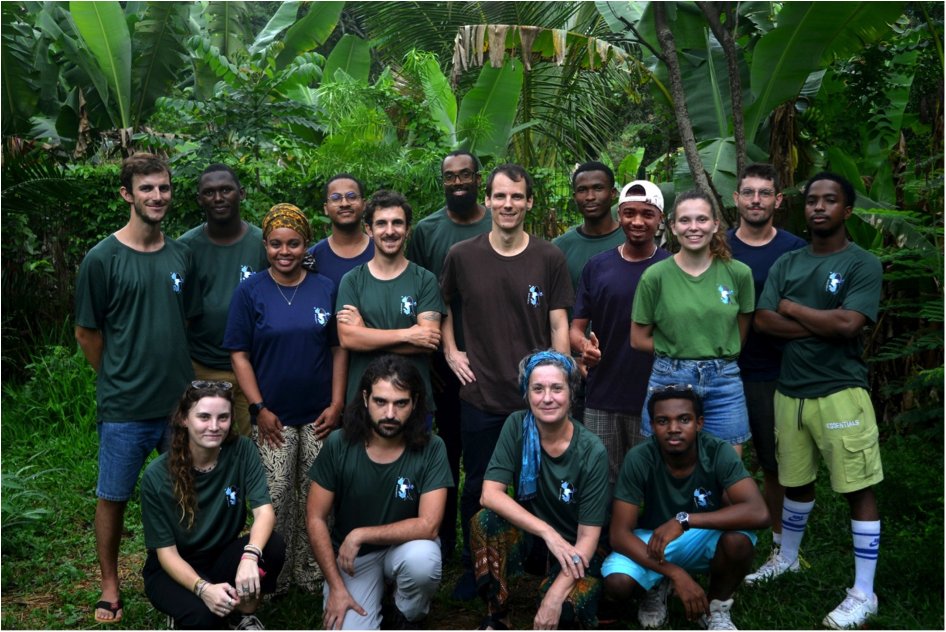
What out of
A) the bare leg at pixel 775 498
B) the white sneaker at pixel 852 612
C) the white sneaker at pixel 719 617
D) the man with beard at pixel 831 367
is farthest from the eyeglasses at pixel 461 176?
the white sneaker at pixel 852 612

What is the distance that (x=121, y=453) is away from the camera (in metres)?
4.62

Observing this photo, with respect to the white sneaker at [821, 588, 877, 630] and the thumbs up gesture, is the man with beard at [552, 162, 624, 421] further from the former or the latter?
the white sneaker at [821, 588, 877, 630]

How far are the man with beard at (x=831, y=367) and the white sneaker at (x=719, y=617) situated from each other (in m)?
0.51

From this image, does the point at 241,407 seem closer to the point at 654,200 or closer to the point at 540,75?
the point at 654,200

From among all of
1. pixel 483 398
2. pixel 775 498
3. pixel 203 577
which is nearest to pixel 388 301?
pixel 483 398

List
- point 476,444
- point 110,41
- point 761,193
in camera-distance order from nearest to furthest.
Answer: point 476,444
point 761,193
point 110,41

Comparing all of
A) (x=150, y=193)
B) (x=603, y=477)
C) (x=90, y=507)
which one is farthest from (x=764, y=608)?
(x=90, y=507)

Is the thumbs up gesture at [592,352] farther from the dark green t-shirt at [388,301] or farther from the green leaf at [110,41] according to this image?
the green leaf at [110,41]

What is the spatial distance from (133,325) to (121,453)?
672 mm

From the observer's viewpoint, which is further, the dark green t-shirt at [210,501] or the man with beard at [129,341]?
the man with beard at [129,341]

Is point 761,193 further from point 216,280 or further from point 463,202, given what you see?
point 216,280

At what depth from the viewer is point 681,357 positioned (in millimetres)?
4438

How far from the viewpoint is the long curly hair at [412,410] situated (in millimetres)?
4301

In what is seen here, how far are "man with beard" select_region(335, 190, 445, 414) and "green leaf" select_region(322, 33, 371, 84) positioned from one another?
7.98 metres
